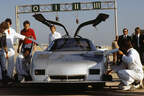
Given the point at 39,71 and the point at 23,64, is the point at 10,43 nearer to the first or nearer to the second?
the point at 23,64

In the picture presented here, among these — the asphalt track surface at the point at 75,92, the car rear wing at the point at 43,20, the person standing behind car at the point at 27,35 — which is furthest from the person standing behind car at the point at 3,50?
the car rear wing at the point at 43,20

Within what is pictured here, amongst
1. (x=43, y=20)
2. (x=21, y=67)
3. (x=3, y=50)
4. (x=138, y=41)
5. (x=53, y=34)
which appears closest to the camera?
(x=21, y=67)

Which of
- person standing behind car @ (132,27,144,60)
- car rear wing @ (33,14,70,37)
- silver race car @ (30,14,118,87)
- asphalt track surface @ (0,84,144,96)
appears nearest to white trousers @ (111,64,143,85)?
asphalt track surface @ (0,84,144,96)

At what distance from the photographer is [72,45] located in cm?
896

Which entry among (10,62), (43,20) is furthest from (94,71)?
(43,20)

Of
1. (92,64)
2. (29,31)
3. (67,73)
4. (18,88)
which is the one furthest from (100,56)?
(29,31)

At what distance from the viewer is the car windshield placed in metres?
8.85

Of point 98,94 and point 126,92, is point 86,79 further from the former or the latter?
point 126,92

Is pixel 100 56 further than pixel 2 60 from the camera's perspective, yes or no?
No

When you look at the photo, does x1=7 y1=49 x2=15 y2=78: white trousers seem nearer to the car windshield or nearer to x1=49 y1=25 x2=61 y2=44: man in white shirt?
the car windshield

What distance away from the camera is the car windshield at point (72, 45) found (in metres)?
8.85

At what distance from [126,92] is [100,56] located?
991 millimetres

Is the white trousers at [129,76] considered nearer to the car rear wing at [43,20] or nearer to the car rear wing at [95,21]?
the car rear wing at [95,21]

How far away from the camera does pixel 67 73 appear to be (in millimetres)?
7355
